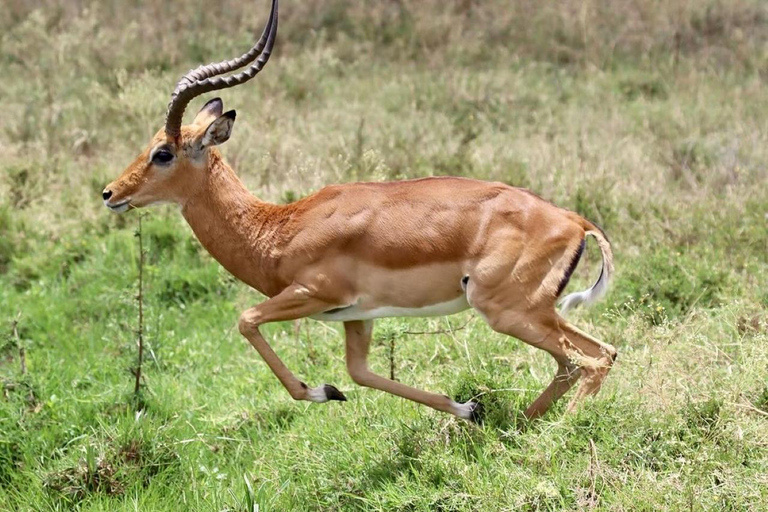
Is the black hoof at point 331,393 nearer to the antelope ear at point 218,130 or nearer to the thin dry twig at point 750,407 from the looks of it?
the antelope ear at point 218,130

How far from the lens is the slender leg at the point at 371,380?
17.4 ft

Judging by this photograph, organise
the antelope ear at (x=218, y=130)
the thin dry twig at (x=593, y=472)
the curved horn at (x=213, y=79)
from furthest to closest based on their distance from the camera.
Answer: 1. the antelope ear at (x=218, y=130)
2. the curved horn at (x=213, y=79)
3. the thin dry twig at (x=593, y=472)

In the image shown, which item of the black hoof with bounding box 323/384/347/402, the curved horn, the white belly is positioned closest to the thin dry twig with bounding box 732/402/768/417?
the white belly

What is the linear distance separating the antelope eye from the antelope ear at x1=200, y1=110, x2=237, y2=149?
188 millimetres

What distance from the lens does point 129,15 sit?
15.5m

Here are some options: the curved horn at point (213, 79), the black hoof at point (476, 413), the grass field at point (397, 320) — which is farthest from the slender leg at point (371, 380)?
the curved horn at point (213, 79)

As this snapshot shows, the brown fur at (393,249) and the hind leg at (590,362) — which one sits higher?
the brown fur at (393,249)

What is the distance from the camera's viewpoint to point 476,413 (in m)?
5.39

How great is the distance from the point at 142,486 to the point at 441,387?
1774 millimetres

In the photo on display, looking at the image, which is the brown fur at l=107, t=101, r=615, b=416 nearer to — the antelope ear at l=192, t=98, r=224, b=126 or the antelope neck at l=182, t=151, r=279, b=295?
the antelope neck at l=182, t=151, r=279, b=295

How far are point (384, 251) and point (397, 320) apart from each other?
139 cm

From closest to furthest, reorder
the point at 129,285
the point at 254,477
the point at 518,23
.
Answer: the point at 254,477 < the point at 129,285 < the point at 518,23

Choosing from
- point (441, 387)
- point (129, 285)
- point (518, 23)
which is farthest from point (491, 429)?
point (518, 23)

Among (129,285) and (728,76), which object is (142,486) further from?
(728,76)
